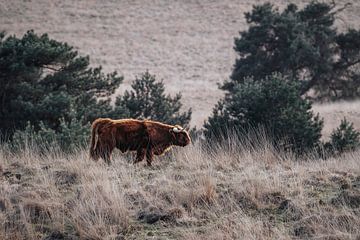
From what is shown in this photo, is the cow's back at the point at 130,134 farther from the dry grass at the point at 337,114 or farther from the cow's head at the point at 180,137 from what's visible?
the dry grass at the point at 337,114

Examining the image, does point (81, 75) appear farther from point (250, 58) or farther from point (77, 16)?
point (77, 16)

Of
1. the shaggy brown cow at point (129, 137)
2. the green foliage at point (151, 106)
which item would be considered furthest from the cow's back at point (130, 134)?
the green foliage at point (151, 106)

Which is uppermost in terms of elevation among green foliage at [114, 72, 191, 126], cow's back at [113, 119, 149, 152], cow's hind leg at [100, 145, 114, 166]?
cow's back at [113, 119, 149, 152]

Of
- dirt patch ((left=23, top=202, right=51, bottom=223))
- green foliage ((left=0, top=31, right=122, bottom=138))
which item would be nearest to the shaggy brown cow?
dirt patch ((left=23, top=202, right=51, bottom=223))

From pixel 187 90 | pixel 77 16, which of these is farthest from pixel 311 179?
pixel 77 16

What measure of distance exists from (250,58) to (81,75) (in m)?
14.1

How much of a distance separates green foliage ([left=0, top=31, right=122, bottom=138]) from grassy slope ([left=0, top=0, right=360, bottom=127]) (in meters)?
21.9

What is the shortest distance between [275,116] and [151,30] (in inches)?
1668

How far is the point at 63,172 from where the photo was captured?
795 cm

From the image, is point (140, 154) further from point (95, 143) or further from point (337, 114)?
point (337, 114)

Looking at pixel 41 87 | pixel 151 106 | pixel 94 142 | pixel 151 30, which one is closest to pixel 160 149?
pixel 94 142

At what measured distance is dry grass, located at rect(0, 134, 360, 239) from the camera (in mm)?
6059

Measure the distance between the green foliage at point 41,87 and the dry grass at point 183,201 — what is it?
5.68m

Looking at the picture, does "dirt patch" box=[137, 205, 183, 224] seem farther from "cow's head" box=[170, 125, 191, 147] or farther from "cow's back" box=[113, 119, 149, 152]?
"cow's head" box=[170, 125, 191, 147]
